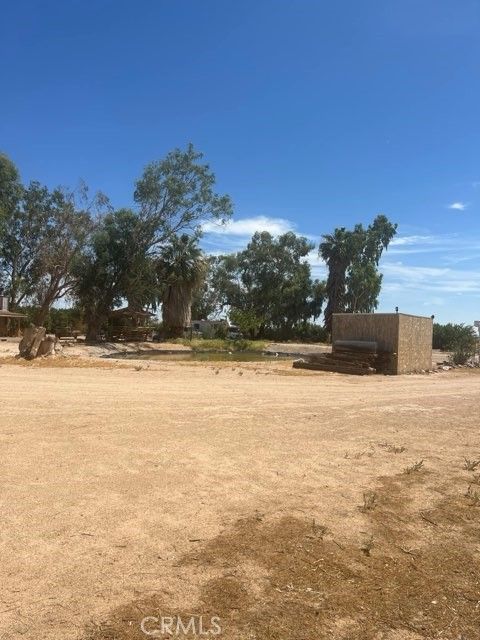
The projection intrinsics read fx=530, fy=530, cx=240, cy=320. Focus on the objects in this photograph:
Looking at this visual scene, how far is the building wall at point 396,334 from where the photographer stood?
68.4 ft

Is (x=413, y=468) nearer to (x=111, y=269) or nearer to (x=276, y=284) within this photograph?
(x=111, y=269)

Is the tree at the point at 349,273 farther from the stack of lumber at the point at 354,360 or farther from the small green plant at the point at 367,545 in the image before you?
the small green plant at the point at 367,545

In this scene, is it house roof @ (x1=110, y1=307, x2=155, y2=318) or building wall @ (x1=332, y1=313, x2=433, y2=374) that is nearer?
building wall @ (x1=332, y1=313, x2=433, y2=374)

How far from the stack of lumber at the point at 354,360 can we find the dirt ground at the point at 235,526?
11.7 metres

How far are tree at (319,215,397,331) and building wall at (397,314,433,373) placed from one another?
3209 centimetres

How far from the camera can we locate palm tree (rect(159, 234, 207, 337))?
42.4 m

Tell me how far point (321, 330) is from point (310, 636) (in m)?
53.3

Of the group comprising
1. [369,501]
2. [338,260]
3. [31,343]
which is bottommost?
[369,501]

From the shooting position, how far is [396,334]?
2083 centimetres

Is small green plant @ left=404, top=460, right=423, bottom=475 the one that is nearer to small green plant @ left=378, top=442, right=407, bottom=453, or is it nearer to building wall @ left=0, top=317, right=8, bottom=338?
small green plant @ left=378, top=442, right=407, bottom=453

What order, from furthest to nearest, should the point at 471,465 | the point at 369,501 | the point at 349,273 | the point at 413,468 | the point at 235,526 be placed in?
1. the point at 349,273
2. the point at 471,465
3. the point at 413,468
4. the point at 369,501
5. the point at 235,526

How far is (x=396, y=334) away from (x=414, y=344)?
5.70ft

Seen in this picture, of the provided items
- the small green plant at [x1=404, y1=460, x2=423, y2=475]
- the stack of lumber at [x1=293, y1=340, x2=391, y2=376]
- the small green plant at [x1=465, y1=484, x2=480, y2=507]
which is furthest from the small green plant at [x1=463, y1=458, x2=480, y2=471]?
the stack of lumber at [x1=293, y1=340, x2=391, y2=376]

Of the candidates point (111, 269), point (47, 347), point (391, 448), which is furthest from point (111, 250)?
point (391, 448)
